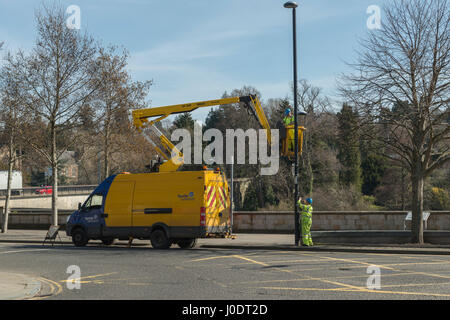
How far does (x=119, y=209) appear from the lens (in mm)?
19391

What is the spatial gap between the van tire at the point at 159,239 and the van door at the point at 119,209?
1.06m

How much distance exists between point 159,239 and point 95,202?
3145 mm

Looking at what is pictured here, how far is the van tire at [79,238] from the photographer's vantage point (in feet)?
66.4

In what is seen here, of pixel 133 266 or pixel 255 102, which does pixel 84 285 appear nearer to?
pixel 133 266

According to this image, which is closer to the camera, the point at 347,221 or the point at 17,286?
the point at 17,286

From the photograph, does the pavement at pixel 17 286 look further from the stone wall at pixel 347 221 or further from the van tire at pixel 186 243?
the stone wall at pixel 347 221

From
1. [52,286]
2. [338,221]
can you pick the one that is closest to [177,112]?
[338,221]

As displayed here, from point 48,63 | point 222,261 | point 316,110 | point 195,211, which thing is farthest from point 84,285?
point 316,110

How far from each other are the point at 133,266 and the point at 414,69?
1171cm

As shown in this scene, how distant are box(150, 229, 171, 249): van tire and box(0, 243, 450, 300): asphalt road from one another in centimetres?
74

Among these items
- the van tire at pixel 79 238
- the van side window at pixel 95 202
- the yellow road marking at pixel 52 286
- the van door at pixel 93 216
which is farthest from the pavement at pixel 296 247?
the yellow road marking at pixel 52 286

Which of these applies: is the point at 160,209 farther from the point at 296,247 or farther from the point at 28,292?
the point at 28,292

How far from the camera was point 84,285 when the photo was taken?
1085 cm
